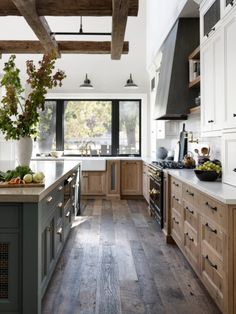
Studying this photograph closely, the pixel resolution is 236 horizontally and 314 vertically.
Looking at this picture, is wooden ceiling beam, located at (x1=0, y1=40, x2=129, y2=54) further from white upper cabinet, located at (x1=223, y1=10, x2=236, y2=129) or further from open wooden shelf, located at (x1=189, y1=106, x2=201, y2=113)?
white upper cabinet, located at (x1=223, y1=10, x2=236, y2=129)

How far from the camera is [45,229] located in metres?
2.43

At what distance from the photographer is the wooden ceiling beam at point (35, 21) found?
3278mm

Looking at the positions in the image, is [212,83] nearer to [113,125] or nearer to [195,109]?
[195,109]

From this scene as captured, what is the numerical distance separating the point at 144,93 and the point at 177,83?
3454 millimetres

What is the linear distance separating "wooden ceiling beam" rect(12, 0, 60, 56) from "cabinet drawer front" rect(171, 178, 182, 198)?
1849 mm

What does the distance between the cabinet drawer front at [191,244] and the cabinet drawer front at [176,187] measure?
40cm

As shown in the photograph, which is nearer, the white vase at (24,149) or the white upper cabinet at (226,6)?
the white upper cabinet at (226,6)

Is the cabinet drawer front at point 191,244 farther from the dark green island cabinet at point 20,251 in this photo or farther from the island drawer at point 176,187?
the dark green island cabinet at point 20,251

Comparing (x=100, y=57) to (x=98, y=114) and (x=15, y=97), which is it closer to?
(x=98, y=114)

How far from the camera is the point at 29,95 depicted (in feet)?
9.25

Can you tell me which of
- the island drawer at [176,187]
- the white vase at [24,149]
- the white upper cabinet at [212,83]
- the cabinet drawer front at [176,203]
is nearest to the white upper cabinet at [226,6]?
the white upper cabinet at [212,83]

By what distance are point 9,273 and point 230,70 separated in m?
2.25

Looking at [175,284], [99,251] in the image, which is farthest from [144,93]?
[175,284]

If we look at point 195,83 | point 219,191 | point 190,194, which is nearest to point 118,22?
point 195,83
